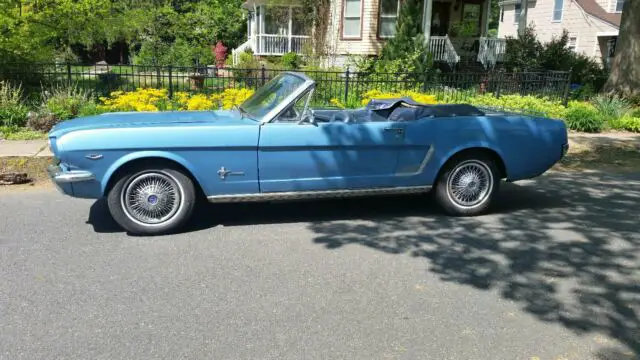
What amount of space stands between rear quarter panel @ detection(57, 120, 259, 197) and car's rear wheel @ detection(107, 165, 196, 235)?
14 centimetres

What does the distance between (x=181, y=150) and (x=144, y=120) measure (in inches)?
26.5

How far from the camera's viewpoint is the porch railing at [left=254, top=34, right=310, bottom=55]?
26.3 meters

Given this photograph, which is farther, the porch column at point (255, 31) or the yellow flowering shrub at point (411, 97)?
the porch column at point (255, 31)

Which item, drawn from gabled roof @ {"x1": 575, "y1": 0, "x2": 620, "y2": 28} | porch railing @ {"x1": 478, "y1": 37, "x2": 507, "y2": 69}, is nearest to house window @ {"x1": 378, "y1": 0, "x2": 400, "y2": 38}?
porch railing @ {"x1": 478, "y1": 37, "x2": 507, "y2": 69}

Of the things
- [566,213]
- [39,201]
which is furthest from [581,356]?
[39,201]

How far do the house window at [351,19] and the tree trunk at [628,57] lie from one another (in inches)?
397

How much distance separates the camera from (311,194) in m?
5.68

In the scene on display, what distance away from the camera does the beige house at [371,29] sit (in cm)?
2236

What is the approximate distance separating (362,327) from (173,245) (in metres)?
2.23

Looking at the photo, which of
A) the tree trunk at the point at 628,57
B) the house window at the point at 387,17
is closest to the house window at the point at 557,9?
the house window at the point at 387,17

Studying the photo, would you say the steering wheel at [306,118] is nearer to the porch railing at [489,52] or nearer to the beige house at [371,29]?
the beige house at [371,29]

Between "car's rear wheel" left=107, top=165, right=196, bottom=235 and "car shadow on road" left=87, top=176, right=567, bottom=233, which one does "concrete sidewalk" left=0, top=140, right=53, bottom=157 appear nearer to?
"car shadow on road" left=87, top=176, right=567, bottom=233

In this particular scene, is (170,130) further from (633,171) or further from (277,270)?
(633,171)

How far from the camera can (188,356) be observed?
335cm
